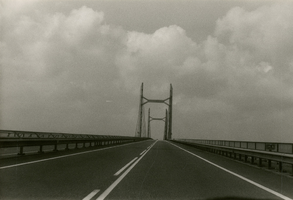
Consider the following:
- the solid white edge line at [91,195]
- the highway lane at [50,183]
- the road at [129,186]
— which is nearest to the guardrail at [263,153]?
the road at [129,186]

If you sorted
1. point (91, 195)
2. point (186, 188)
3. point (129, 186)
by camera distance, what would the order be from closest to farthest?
1. point (91, 195)
2. point (186, 188)
3. point (129, 186)

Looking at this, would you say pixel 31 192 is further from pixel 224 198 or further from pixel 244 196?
pixel 244 196

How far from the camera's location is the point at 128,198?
7.07m

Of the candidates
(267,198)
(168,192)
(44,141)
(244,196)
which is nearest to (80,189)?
(168,192)

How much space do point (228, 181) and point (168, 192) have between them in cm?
275

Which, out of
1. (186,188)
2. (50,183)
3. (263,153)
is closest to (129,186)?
(186,188)

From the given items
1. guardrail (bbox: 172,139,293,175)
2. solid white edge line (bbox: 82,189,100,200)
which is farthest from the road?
guardrail (bbox: 172,139,293,175)

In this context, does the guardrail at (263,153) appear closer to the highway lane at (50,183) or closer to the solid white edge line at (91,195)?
the highway lane at (50,183)

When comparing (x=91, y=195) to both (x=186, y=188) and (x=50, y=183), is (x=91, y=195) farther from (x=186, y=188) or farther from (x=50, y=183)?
(x=186, y=188)

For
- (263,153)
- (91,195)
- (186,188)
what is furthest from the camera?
(263,153)

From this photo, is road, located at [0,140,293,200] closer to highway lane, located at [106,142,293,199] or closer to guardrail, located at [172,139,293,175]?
highway lane, located at [106,142,293,199]

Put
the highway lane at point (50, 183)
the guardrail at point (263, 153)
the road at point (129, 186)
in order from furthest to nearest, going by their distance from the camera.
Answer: the guardrail at point (263, 153) → the road at point (129, 186) → the highway lane at point (50, 183)

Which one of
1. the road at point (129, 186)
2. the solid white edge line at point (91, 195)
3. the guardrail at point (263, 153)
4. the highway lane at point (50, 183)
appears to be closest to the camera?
the solid white edge line at point (91, 195)

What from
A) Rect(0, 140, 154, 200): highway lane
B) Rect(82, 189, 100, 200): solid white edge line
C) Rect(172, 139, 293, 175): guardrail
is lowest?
Rect(0, 140, 154, 200): highway lane
